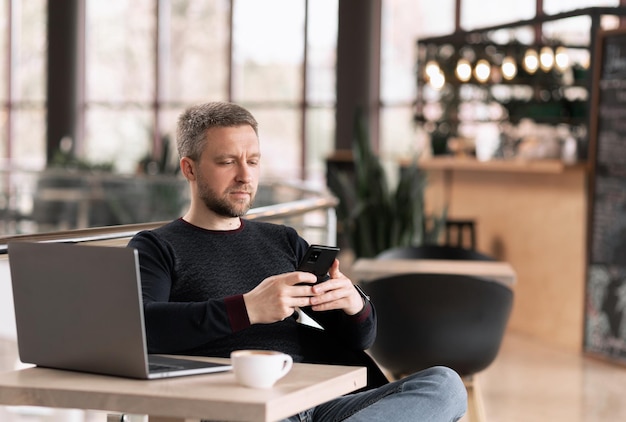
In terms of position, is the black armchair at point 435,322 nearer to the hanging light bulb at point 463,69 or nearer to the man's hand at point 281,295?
the man's hand at point 281,295

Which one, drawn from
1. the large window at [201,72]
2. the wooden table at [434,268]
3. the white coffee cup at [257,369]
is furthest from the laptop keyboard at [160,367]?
the large window at [201,72]

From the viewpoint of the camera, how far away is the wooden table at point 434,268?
170 inches

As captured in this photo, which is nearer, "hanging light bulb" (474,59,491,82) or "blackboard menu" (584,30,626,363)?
"blackboard menu" (584,30,626,363)

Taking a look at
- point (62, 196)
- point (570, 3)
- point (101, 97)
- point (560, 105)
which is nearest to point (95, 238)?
point (560, 105)

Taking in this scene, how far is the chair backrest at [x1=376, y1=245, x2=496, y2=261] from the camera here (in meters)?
4.87

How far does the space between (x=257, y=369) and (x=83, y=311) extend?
0.33 meters

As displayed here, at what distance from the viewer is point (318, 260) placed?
7.04 feet

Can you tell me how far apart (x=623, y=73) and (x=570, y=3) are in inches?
179

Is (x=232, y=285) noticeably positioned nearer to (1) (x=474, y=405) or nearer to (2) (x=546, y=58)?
(1) (x=474, y=405)

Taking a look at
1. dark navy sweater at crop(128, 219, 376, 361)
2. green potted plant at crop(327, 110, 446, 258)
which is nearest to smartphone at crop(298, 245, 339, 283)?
dark navy sweater at crop(128, 219, 376, 361)

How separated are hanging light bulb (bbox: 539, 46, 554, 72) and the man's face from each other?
5898 mm

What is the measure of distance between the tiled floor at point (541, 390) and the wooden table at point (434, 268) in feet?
2.04

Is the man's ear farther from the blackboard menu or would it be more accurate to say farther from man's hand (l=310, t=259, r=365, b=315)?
the blackboard menu

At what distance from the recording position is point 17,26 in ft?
51.0
